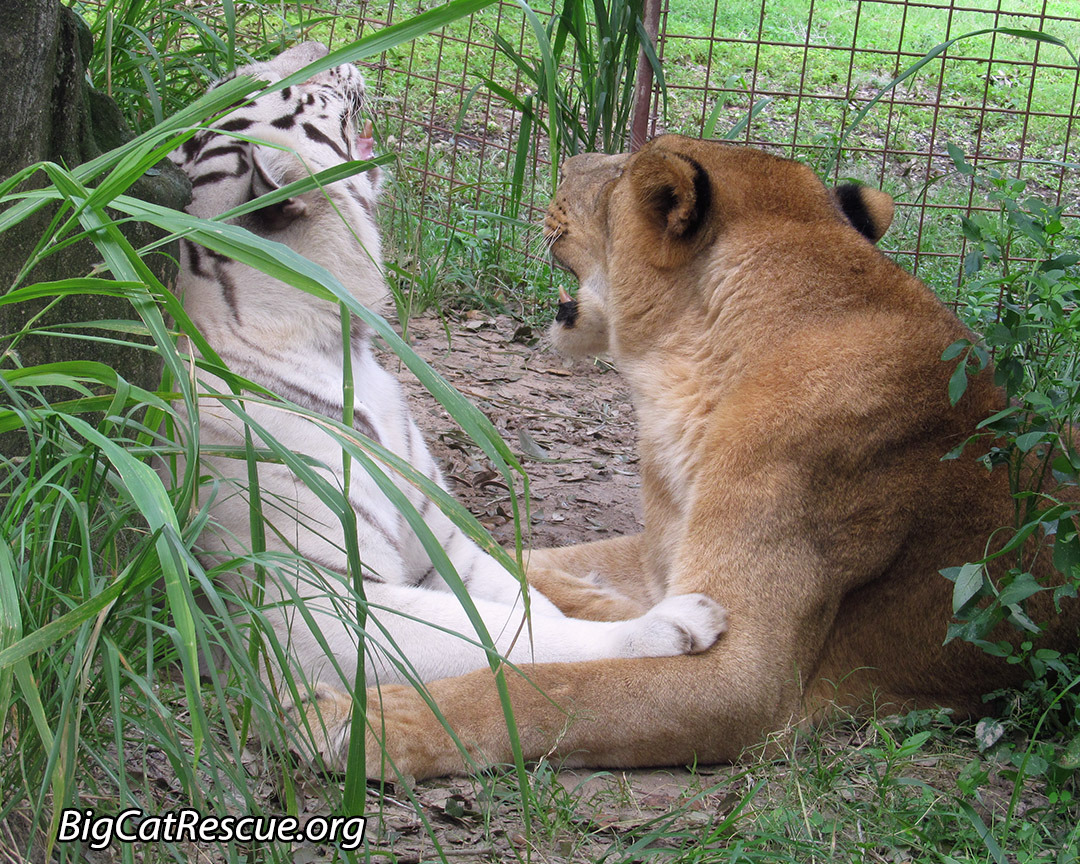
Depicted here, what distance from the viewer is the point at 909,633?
8.66 ft

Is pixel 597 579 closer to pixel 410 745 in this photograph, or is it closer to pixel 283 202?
pixel 410 745

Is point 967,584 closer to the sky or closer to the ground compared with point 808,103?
closer to the ground

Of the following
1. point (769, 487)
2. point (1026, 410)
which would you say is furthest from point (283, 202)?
point (1026, 410)

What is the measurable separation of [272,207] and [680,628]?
1.53 m

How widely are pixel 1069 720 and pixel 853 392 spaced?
35.3 inches

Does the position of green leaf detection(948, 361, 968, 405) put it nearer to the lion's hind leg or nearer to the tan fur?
the tan fur

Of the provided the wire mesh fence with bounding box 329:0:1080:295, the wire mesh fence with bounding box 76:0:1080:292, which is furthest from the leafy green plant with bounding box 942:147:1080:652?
the wire mesh fence with bounding box 329:0:1080:295

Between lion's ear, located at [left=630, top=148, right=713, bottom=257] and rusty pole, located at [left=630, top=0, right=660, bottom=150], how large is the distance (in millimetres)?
2353

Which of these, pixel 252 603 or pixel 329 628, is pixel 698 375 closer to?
pixel 329 628

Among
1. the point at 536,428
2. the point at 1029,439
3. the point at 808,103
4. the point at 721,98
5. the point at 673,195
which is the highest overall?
the point at 808,103

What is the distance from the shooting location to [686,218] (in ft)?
9.82

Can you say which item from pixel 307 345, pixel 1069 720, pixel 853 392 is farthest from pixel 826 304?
pixel 307 345

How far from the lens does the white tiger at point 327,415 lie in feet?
8.20

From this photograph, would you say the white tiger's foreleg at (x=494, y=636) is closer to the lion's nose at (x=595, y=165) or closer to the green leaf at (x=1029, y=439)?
the green leaf at (x=1029, y=439)
